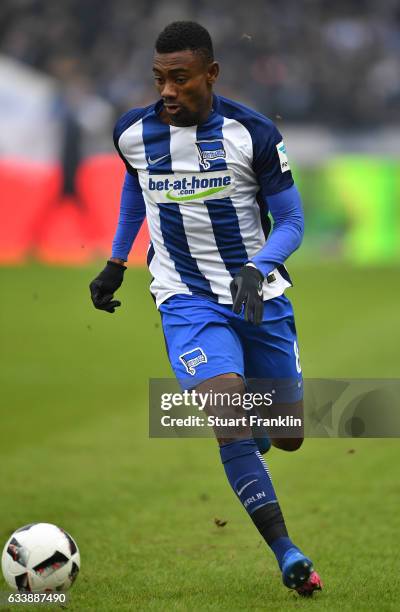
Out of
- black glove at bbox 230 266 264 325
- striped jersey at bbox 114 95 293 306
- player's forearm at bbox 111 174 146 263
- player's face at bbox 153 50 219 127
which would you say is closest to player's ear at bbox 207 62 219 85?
player's face at bbox 153 50 219 127

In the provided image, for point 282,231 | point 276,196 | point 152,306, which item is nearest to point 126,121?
point 276,196

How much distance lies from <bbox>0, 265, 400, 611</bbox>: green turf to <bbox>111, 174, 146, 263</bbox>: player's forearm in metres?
1.48

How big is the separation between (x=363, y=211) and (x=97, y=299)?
13179 mm

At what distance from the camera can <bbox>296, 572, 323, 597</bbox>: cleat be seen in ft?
14.4

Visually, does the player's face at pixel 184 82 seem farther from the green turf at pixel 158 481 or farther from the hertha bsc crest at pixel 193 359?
the green turf at pixel 158 481

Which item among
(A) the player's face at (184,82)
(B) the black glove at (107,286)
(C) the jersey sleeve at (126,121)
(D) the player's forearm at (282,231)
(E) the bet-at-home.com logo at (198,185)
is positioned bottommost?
(B) the black glove at (107,286)

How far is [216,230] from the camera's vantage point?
484 cm

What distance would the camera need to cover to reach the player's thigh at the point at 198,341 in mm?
4586

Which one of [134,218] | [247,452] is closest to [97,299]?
[134,218]

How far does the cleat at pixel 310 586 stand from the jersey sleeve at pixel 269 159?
A: 157cm

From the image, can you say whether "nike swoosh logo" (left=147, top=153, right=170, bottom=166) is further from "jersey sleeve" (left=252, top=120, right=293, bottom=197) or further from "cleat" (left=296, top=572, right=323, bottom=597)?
"cleat" (left=296, top=572, right=323, bottom=597)

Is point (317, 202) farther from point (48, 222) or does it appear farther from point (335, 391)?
point (335, 391)

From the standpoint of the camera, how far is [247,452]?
450cm

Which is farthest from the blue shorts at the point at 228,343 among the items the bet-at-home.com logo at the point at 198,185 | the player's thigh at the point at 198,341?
the bet-at-home.com logo at the point at 198,185
